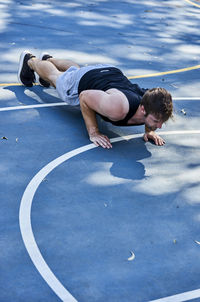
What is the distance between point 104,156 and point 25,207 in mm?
1506

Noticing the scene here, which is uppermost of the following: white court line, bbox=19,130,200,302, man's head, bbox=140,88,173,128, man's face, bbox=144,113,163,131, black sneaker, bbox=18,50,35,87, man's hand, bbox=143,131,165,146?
man's head, bbox=140,88,173,128

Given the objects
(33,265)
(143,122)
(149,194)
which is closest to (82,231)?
(33,265)

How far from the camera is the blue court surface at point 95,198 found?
170 inches

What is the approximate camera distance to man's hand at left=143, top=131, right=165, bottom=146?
21.9ft

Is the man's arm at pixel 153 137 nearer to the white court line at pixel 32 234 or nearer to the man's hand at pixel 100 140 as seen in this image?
the man's hand at pixel 100 140

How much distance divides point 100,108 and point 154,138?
88cm

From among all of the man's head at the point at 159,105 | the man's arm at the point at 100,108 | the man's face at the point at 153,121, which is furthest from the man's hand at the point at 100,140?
the man's head at the point at 159,105

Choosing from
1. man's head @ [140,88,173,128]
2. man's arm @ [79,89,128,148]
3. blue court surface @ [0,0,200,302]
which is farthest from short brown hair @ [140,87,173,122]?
blue court surface @ [0,0,200,302]

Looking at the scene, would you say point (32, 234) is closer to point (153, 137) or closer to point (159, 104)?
point (159, 104)

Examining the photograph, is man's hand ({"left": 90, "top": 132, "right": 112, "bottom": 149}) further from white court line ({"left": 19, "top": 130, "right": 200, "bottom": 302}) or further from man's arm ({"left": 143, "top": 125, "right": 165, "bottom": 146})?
man's arm ({"left": 143, "top": 125, "right": 165, "bottom": 146})

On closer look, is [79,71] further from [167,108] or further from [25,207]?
[25,207]

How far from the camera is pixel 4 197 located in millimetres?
5297

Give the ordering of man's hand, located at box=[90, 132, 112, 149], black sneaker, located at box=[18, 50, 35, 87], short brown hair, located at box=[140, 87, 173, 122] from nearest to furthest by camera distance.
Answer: short brown hair, located at box=[140, 87, 173, 122] → man's hand, located at box=[90, 132, 112, 149] → black sneaker, located at box=[18, 50, 35, 87]

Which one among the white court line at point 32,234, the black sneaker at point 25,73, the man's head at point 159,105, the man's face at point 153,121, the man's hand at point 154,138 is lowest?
the white court line at point 32,234
